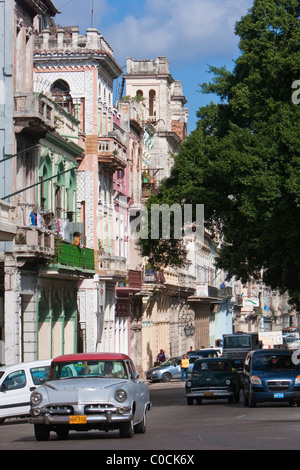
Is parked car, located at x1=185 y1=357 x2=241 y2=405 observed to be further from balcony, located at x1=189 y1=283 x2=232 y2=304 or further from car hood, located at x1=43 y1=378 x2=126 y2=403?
balcony, located at x1=189 y1=283 x2=232 y2=304

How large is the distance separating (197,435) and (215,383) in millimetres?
15484

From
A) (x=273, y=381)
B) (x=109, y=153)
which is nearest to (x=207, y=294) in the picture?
(x=109, y=153)

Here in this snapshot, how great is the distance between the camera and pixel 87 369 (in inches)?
764

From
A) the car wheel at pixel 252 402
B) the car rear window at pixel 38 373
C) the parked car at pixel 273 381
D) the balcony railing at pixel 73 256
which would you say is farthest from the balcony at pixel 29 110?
the car wheel at pixel 252 402

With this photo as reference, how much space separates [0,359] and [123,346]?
75.1ft

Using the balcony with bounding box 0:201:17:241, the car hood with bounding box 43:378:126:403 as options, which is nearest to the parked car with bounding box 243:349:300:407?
the balcony with bounding box 0:201:17:241

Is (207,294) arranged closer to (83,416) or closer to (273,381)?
(273,381)

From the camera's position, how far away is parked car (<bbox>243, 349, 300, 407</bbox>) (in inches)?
1177

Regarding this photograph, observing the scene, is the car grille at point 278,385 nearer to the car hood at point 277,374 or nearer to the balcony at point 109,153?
the car hood at point 277,374

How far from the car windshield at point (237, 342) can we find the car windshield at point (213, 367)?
83.1 ft

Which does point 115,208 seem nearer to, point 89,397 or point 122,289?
point 122,289

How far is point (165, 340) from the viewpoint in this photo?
244ft

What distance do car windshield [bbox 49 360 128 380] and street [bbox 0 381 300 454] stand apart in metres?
1.07

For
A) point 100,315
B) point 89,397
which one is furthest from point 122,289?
point 89,397
